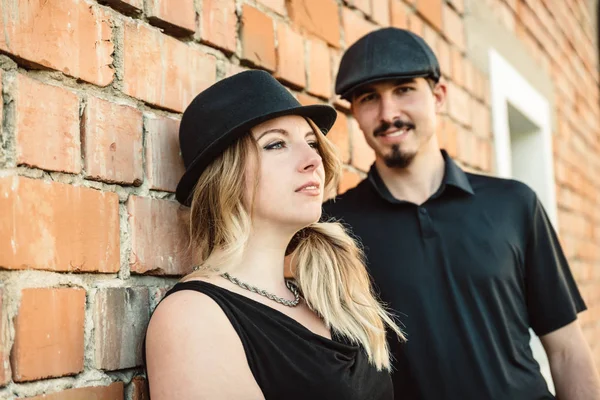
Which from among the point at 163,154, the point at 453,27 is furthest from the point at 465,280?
the point at 453,27

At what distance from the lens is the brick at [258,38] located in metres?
2.10

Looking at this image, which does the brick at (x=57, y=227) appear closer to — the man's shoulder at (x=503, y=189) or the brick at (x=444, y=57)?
the man's shoulder at (x=503, y=189)

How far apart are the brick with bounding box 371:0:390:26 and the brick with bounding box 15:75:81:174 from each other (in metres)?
1.67

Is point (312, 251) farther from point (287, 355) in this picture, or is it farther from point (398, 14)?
point (398, 14)

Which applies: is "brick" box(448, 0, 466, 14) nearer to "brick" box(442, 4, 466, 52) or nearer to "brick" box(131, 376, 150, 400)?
"brick" box(442, 4, 466, 52)

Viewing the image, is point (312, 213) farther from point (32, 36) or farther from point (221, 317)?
point (32, 36)

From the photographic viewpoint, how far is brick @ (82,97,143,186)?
→ 154 cm

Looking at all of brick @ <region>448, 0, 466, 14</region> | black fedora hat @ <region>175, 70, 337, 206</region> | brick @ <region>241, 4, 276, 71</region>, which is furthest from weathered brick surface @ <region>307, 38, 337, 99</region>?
brick @ <region>448, 0, 466, 14</region>

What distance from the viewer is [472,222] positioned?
2.26 metres

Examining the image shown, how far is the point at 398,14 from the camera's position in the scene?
312 centimetres

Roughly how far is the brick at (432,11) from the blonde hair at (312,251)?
1510 millimetres

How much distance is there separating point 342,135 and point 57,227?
1359 mm

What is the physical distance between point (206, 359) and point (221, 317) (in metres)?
0.10

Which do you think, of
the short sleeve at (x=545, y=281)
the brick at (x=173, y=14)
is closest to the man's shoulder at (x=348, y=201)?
the short sleeve at (x=545, y=281)
